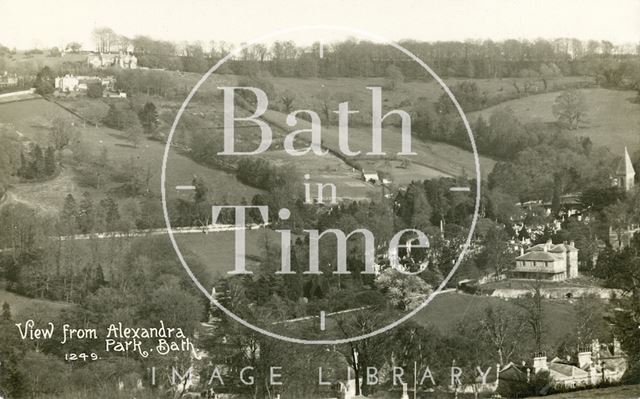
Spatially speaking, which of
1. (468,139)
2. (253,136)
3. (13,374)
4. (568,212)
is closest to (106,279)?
(13,374)

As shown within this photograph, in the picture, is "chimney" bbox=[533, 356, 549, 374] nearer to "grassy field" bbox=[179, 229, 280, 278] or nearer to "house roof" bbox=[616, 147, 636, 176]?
"house roof" bbox=[616, 147, 636, 176]

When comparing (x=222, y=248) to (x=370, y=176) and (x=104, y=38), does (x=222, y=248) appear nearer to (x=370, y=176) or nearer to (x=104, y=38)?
(x=370, y=176)

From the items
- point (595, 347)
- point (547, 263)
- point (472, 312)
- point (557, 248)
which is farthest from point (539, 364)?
point (557, 248)

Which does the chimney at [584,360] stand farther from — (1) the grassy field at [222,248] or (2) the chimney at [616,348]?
(1) the grassy field at [222,248]

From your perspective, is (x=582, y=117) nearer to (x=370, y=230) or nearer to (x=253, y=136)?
(x=370, y=230)

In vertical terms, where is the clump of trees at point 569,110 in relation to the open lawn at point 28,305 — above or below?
above

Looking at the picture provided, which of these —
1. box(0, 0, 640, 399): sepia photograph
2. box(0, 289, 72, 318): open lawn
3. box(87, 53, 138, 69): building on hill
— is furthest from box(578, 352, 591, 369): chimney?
box(87, 53, 138, 69): building on hill

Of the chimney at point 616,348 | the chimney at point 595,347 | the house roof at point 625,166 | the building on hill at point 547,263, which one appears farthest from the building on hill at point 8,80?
the chimney at point 616,348
